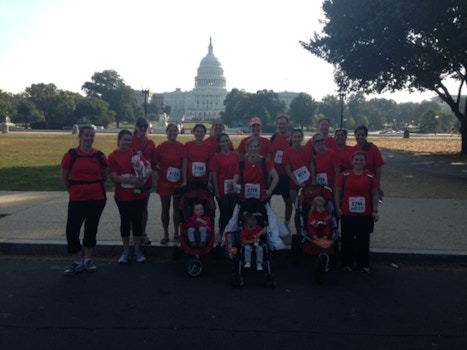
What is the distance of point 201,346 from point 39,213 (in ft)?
19.4

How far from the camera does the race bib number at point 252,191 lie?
241 inches

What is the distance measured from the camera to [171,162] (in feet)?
21.6

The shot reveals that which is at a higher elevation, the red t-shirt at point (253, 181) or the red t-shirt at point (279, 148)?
the red t-shirt at point (279, 148)

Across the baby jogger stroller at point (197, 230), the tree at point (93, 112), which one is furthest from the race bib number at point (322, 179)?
the tree at point (93, 112)

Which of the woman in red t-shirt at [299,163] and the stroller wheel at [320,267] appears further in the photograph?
the woman in red t-shirt at [299,163]

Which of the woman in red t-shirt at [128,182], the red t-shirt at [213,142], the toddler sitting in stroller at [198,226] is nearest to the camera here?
the toddler sitting in stroller at [198,226]

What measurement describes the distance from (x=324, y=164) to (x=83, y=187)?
3298 millimetres

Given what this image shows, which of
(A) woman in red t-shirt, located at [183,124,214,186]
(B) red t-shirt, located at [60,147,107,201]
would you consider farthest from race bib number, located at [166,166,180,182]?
(B) red t-shirt, located at [60,147,107,201]

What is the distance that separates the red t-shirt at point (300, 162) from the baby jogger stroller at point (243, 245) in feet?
3.07

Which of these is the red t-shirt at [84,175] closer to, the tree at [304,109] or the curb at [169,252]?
the curb at [169,252]

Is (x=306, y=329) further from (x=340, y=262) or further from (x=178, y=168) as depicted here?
(x=178, y=168)

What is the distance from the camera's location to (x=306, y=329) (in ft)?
13.8

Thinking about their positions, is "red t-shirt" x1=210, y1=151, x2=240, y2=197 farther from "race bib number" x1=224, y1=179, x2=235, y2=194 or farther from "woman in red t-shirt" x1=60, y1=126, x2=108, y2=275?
"woman in red t-shirt" x1=60, y1=126, x2=108, y2=275

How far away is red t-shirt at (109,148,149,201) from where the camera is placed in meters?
5.85
